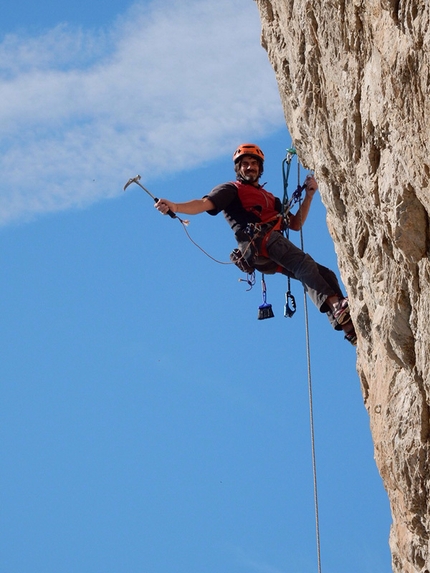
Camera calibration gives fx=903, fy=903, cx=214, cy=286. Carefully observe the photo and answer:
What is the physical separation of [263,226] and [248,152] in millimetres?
1026

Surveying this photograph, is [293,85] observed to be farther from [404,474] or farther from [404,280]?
[404,474]

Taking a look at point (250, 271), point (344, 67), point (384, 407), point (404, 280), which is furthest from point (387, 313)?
point (250, 271)

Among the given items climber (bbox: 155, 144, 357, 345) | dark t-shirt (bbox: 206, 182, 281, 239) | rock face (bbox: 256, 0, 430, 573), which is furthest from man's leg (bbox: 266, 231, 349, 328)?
rock face (bbox: 256, 0, 430, 573)

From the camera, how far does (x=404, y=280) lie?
6.62 m

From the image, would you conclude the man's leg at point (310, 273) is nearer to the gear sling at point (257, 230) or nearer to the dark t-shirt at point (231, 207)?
the gear sling at point (257, 230)

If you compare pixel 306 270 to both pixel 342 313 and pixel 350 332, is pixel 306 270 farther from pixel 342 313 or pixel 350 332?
pixel 350 332

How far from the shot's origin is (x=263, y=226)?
917 centimetres

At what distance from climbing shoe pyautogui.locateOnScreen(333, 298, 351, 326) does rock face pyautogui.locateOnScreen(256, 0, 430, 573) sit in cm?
46

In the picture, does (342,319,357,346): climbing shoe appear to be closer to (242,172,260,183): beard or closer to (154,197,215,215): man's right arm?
(154,197,215,215): man's right arm

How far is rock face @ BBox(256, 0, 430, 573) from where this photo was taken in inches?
226

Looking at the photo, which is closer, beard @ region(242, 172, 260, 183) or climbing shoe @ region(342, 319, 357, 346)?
climbing shoe @ region(342, 319, 357, 346)

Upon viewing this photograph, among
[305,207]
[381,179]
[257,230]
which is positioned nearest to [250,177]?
[305,207]

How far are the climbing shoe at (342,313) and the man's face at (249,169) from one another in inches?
79.2

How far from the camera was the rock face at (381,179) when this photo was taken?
5742mm
